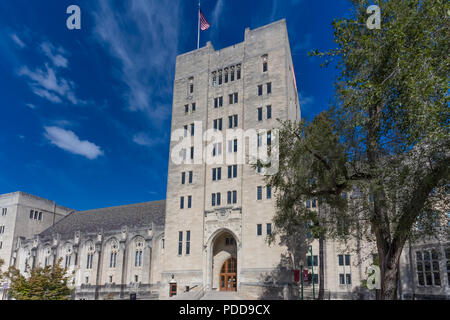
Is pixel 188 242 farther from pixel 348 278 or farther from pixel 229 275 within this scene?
pixel 348 278

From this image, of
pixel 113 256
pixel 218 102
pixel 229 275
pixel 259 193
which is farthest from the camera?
pixel 113 256

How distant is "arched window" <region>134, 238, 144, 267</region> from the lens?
58.7m

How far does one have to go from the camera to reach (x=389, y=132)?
56.7 feet

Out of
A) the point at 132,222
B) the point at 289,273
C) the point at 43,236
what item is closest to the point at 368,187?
the point at 289,273

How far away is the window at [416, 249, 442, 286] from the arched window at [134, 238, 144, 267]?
39.4 m

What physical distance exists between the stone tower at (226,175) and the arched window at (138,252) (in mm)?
16851

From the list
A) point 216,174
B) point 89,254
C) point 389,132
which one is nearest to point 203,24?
point 216,174

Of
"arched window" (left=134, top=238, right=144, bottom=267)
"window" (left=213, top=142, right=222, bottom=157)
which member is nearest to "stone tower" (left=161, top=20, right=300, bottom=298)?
"window" (left=213, top=142, right=222, bottom=157)

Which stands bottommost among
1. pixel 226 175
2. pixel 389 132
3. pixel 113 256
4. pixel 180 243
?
pixel 113 256

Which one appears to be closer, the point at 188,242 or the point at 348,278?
the point at 348,278

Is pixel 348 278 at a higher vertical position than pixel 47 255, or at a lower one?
lower

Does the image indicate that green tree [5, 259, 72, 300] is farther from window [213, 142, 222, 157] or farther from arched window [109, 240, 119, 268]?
arched window [109, 240, 119, 268]

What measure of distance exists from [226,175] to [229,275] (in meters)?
11.1
